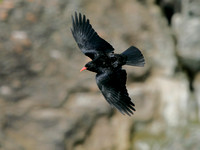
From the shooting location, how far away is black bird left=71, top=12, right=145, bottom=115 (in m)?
7.05

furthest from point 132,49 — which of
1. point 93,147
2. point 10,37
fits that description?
point 93,147

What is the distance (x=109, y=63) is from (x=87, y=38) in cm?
66

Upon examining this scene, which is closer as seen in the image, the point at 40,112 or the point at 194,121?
the point at 40,112

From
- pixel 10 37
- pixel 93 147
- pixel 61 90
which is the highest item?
pixel 10 37

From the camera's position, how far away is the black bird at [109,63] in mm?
7047

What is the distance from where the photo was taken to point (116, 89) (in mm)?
7164

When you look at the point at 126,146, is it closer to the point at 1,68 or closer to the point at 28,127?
the point at 28,127

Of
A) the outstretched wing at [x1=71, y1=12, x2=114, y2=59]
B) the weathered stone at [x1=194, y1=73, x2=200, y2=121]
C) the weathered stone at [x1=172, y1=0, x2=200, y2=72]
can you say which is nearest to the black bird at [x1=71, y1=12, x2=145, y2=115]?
the outstretched wing at [x1=71, y1=12, x2=114, y2=59]

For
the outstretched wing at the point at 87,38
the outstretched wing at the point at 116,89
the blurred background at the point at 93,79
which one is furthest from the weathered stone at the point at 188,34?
the outstretched wing at the point at 116,89

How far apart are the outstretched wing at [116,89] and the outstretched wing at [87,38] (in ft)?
2.03

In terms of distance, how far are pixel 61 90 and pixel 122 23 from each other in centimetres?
201

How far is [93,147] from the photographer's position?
39.5 ft

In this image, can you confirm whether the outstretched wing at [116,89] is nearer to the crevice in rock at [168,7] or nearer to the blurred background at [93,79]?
the blurred background at [93,79]

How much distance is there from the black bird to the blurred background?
345cm
